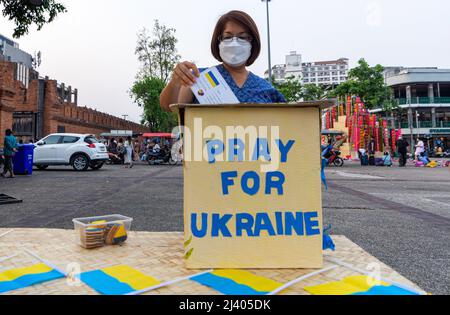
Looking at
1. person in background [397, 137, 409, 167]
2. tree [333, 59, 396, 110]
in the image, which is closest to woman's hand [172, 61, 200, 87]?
person in background [397, 137, 409, 167]

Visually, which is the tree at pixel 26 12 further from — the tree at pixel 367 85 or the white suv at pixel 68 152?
the tree at pixel 367 85

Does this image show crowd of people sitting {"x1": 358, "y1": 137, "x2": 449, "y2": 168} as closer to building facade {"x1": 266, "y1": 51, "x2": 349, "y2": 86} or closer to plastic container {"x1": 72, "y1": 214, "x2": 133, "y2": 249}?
plastic container {"x1": 72, "y1": 214, "x2": 133, "y2": 249}

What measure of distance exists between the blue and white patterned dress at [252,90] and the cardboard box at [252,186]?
32 centimetres

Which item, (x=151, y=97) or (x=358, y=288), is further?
(x=151, y=97)

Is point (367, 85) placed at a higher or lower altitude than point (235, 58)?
higher

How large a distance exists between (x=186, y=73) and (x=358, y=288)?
149cm

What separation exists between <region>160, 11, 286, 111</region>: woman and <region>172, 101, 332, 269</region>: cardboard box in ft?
1.03

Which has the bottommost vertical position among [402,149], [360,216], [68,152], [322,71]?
[360,216]

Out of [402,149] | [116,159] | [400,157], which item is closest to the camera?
[116,159]

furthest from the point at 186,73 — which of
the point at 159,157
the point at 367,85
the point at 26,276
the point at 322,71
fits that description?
the point at 322,71

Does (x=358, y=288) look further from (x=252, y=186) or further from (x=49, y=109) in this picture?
(x=49, y=109)

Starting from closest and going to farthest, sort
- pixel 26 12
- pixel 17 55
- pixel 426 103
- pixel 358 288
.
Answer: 1. pixel 358 288
2. pixel 26 12
3. pixel 426 103
4. pixel 17 55

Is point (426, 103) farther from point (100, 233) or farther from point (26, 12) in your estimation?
point (100, 233)

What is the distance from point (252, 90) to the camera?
2.17 meters
